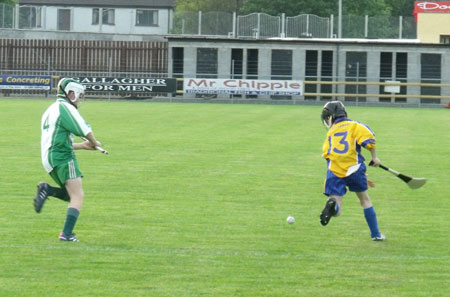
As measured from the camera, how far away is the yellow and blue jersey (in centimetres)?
1039

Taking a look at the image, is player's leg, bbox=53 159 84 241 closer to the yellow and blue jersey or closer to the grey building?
the yellow and blue jersey

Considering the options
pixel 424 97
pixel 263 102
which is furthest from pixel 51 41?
pixel 424 97

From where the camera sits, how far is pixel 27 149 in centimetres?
2027

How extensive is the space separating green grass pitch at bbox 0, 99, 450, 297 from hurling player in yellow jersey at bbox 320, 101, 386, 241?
439 mm

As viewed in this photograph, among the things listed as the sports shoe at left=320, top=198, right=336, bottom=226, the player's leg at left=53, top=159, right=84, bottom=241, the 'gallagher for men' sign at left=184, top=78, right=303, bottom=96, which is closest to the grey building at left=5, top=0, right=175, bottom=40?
the 'gallagher for men' sign at left=184, top=78, right=303, bottom=96

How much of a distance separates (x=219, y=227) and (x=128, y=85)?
35484mm

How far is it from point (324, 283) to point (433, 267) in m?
1.38

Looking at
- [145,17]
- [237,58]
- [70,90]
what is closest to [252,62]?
[237,58]

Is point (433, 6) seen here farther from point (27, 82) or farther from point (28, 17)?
point (27, 82)

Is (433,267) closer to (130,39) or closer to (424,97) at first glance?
(424,97)

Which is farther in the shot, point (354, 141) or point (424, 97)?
point (424, 97)

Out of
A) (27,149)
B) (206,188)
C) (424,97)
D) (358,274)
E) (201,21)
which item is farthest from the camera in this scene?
(201,21)

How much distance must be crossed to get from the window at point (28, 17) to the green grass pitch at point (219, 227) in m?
34.3

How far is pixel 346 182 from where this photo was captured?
34.4ft
